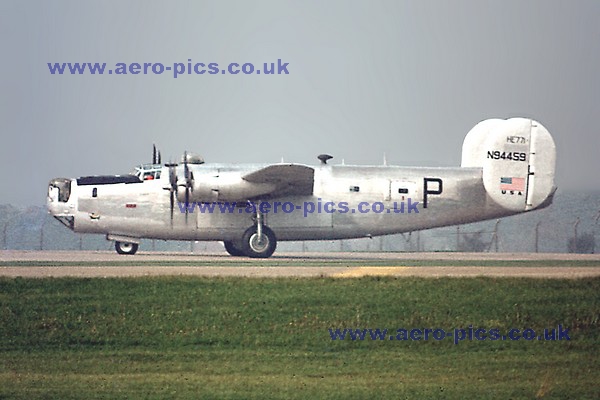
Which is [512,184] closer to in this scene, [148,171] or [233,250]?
[233,250]

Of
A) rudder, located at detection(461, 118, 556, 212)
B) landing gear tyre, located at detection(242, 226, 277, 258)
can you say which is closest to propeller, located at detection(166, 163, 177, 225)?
landing gear tyre, located at detection(242, 226, 277, 258)

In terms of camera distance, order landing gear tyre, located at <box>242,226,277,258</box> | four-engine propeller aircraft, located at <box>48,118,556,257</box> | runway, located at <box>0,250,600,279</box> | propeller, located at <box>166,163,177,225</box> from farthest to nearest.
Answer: landing gear tyre, located at <box>242,226,277,258</box> → four-engine propeller aircraft, located at <box>48,118,556,257</box> → propeller, located at <box>166,163,177,225</box> → runway, located at <box>0,250,600,279</box>

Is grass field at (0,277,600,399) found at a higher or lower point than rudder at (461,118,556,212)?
lower

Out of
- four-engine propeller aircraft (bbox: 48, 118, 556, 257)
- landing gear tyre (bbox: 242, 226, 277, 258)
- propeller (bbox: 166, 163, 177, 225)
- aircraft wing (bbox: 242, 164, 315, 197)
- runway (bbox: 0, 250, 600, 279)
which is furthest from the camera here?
landing gear tyre (bbox: 242, 226, 277, 258)

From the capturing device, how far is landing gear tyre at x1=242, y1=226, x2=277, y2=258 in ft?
139

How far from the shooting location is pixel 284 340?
21000 mm

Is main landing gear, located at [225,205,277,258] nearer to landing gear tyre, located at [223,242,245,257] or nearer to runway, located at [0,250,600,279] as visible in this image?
runway, located at [0,250,600,279]

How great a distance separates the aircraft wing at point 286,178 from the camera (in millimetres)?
41031

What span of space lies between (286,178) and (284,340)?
21084mm

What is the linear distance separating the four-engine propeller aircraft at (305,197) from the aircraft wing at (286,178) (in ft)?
0.13

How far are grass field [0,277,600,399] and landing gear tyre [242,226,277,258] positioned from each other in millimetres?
14791

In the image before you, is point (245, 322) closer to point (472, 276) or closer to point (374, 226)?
point (472, 276)

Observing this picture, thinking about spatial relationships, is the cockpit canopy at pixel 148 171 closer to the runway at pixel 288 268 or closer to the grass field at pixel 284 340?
the runway at pixel 288 268

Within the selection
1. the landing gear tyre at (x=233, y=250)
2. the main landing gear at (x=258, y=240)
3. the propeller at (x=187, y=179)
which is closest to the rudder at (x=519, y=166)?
the main landing gear at (x=258, y=240)
